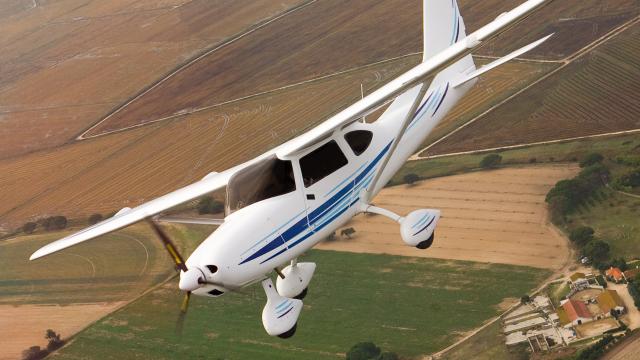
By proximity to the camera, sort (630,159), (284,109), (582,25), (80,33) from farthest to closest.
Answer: (80,33), (582,25), (284,109), (630,159)

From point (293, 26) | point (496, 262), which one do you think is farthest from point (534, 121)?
point (293, 26)

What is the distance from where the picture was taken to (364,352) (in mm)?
40812

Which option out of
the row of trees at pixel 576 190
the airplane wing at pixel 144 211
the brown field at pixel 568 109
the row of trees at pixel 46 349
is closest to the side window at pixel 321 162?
the airplane wing at pixel 144 211

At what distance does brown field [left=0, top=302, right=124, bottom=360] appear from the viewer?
155 feet

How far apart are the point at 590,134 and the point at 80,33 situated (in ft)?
176

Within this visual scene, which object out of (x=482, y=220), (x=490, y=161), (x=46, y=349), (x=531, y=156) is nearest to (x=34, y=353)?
(x=46, y=349)

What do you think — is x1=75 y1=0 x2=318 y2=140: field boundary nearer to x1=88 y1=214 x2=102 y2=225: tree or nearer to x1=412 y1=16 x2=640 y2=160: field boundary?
x1=88 y1=214 x2=102 y2=225: tree

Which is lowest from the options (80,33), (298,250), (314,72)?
(298,250)

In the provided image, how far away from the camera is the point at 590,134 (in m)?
56.4

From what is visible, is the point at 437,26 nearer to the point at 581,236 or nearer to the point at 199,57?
the point at 581,236

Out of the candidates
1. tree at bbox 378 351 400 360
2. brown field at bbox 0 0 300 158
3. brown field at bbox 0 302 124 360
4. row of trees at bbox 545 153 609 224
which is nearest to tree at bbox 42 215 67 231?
brown field at bbox 0 302 124 360

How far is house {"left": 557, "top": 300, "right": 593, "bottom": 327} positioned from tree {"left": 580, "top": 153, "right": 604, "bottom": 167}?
520 inches

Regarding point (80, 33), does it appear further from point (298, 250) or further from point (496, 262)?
point (298, 250)

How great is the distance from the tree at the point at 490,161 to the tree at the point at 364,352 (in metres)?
16.8
